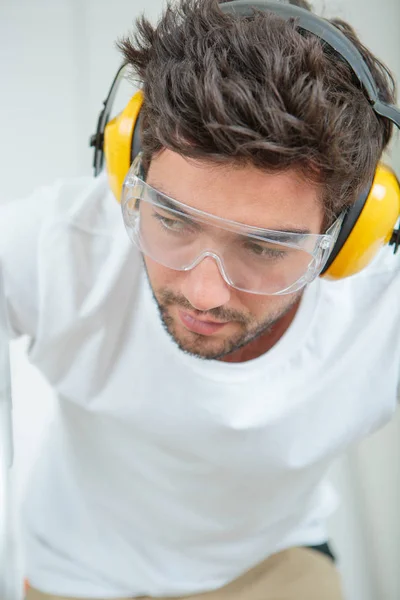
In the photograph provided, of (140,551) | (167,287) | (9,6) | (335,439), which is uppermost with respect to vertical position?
(9,6)

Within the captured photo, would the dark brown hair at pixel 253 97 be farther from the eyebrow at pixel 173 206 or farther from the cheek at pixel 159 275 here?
the cheek at pixel 159 275

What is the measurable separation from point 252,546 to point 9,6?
167cm

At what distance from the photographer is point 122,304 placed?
1097 millimetres

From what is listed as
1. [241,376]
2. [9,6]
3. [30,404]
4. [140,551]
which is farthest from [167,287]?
[9,6]

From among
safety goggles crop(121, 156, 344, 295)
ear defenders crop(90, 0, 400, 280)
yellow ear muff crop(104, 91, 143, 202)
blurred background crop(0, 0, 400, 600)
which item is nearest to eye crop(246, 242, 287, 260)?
safety goggles crop(121, 156, 344, 295)

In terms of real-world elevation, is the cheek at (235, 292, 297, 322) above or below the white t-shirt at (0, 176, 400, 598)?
above

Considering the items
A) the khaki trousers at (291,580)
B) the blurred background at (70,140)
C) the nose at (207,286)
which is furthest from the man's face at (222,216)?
the blurred background at (70,140)

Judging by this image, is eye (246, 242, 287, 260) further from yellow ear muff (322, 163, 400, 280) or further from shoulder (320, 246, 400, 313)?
shoulder (320, 246, 400, 313)

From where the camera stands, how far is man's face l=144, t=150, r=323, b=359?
818mm

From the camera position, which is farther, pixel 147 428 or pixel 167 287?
pixel 147 428

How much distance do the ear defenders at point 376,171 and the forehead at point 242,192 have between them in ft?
0.34

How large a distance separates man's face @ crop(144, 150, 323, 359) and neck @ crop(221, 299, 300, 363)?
10 centimetres

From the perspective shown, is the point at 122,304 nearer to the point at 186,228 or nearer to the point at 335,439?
the point at 186,228

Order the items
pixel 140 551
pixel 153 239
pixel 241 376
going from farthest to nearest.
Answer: pixel 140 551 < pixel 241 376 < pixel 153 239
